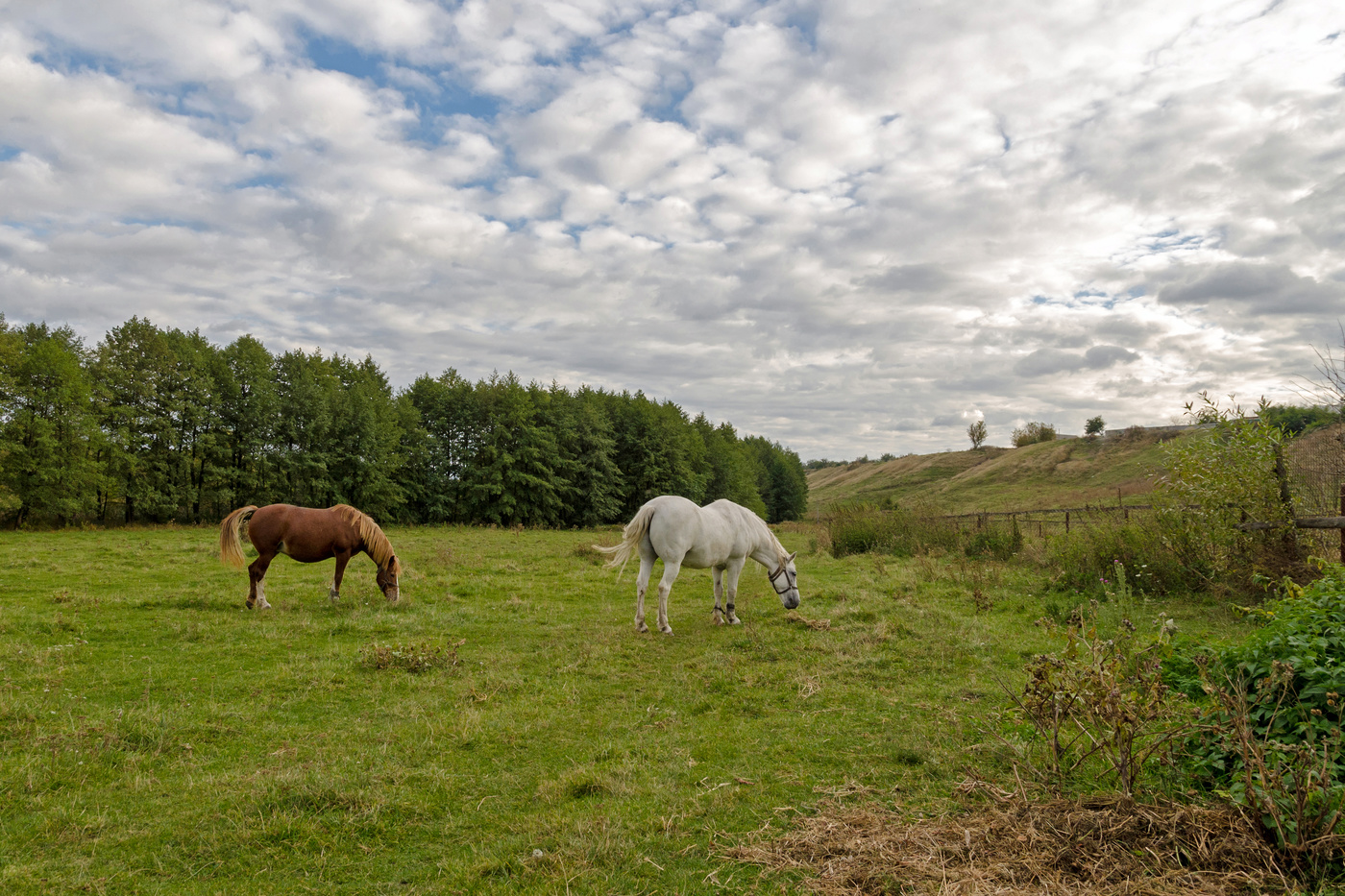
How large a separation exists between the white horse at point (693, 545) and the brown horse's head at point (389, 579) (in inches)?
168

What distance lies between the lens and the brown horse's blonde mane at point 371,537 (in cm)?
1127

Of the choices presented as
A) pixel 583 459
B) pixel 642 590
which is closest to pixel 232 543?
pixel 642 590

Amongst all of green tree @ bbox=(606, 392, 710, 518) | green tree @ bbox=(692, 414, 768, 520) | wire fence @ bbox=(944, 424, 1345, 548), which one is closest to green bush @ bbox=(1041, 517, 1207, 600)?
wire fence @ bbox=(944, 424, 1345, 548)

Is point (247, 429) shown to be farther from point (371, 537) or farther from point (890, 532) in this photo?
point (890, 532)

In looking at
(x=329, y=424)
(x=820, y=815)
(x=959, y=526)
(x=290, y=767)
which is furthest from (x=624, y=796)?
(x=329, y=424)

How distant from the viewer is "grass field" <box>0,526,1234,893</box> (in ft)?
11.7

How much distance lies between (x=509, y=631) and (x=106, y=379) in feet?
104

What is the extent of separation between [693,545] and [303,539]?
21.4ft

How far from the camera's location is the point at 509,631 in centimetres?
991

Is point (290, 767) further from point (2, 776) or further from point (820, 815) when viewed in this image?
point (820, 815)

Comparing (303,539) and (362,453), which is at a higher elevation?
(362,453)

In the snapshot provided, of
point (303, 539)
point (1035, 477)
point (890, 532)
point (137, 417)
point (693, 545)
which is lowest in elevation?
point (890, 532)

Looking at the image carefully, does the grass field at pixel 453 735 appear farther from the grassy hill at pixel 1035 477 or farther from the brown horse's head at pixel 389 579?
the grassy hill at pixel 1035 477

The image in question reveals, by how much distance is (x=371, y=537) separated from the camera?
11367 millimetres
